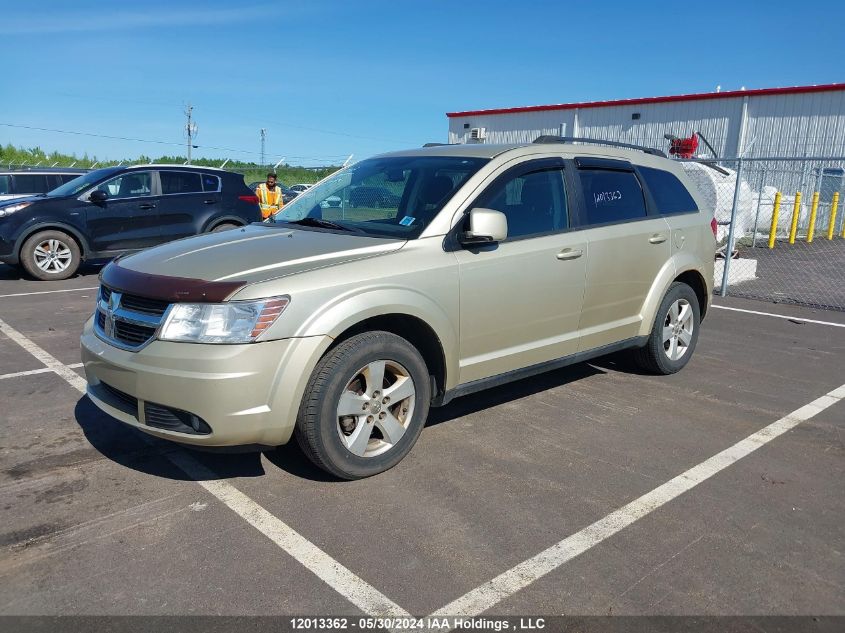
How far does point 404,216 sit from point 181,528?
2.12 m

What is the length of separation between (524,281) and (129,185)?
28.2ft

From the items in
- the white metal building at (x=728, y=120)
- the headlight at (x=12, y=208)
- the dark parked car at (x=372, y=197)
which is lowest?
the headlight at (x=12, y=208)

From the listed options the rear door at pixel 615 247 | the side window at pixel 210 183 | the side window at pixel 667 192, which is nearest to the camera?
the rear door at pixel 615 247

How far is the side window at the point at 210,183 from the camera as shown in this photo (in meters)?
11.5

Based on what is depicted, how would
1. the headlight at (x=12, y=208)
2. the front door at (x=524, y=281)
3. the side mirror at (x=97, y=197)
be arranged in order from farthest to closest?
1. the side mirror at (x=97, y=197)
2. the headlight at (x=12, y=208)
3. the front door at (x=524, y=281)

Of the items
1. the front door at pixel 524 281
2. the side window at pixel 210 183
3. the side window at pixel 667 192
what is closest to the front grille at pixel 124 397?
the front door at pixel 524 281

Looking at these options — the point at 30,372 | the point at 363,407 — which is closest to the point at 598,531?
the point at 363,407

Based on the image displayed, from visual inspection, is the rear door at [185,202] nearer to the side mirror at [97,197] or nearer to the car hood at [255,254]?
the side mirror at [97,197]

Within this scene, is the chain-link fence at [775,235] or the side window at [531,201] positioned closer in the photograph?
the side window at [531,201]

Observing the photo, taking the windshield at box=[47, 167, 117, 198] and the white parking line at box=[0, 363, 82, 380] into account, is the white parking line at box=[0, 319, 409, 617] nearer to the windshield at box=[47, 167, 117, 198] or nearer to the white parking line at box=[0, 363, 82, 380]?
the white parking line at box=[0, 363, 82, 380]

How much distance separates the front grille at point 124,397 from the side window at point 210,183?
835cm

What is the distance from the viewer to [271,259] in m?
3.62

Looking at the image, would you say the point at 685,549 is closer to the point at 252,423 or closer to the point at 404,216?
the point at 252,423

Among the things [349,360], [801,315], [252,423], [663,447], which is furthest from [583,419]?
[801,315]
